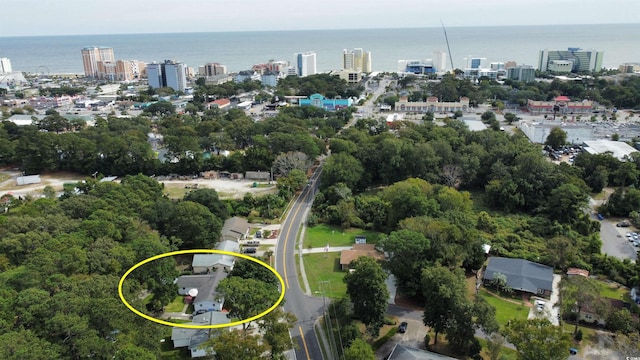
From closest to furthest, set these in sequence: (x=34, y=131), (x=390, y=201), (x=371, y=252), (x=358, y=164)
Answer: (x=371, y=252) < (x=390, y=201) < (x=358, y=164) < (x=34, y=131)

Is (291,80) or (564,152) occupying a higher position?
(291,80)

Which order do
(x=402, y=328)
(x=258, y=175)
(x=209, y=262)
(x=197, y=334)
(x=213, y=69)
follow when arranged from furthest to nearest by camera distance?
1. (x=213, y=69)
2. (x=258, y=175)
3. (x=209, y=262)
4. (x=402, y=328)
5. (x=197, y=334)

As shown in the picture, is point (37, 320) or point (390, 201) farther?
point (390, 201)

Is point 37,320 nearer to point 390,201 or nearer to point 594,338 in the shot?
point 390,201

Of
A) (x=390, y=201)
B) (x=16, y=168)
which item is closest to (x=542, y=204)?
(x=390, y=201)

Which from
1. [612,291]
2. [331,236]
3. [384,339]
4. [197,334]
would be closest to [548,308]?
[612,291]

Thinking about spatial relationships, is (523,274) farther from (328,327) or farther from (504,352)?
(328,327)
